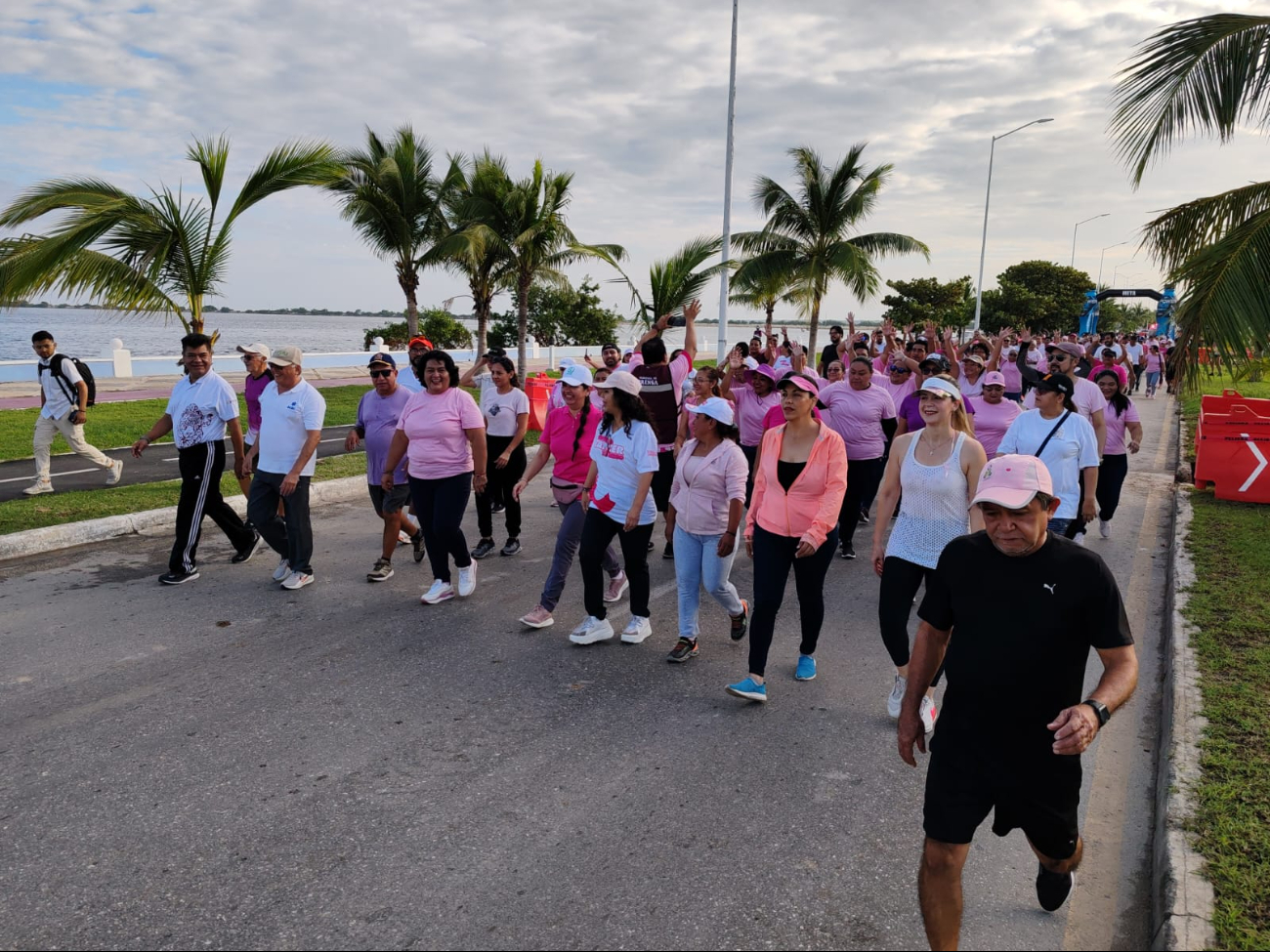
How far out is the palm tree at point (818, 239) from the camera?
26453 mm

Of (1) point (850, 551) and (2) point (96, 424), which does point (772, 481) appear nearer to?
(1) point (850, 551)

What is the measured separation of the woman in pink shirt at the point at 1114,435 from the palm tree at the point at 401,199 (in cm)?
1663

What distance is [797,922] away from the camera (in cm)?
313

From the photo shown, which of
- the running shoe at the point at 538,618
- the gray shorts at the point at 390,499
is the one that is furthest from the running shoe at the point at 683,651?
the gray shorts at the point at 390,499

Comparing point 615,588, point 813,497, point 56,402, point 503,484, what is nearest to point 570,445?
point 615,588

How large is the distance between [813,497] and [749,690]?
1.09 meters

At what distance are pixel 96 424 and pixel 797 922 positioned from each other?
51.0 feet

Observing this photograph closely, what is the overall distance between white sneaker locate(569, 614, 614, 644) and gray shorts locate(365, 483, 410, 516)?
2.19 m

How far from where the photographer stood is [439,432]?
21.6 feet

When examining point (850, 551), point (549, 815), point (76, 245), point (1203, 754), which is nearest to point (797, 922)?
point (549, 815)

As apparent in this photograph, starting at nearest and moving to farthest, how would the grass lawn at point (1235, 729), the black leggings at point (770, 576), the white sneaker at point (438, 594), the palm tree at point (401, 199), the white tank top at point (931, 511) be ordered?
the grass lawn at point (1235, 729) < the white tank top at point (931, 511) < the black leggings at point (770, 576) < the white sneaker at point (438, 594) < the palm tree at point (401, 199)

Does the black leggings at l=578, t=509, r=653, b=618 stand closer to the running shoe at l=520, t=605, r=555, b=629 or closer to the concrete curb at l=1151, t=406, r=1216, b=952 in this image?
the running shoe at l=520, t=605, r=555, b=629

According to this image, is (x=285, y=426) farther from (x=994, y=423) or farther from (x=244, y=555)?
(x=994, y=423)

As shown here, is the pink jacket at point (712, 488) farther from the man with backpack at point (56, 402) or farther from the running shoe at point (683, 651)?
the man with backpack at point (56, 402)
